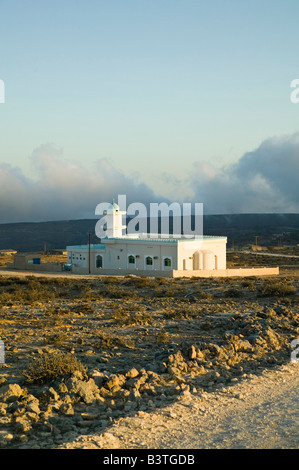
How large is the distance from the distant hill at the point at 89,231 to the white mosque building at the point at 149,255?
217ft

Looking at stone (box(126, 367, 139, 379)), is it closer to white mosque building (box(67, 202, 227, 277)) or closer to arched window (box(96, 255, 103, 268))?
white mosque building (box(67, 202, 227, 277))

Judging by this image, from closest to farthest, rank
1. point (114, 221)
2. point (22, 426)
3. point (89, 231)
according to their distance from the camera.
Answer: point (22, 426)
point (114, 221)
point (89, 231)

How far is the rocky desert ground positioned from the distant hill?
93.1 metres

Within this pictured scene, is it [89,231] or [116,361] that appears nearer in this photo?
[116,361]

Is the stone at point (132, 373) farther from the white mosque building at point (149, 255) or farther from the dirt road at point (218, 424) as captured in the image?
the white mosque building at point (149, 255)

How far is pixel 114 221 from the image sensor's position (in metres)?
45.8

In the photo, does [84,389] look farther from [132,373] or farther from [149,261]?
[149,261]

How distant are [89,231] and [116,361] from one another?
14129cm

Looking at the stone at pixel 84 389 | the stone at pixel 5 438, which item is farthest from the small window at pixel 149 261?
the stone at pixel 5 438

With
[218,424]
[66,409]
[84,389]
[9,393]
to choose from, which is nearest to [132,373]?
[84,389]

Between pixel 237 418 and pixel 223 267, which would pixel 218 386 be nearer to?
pixel 237 418

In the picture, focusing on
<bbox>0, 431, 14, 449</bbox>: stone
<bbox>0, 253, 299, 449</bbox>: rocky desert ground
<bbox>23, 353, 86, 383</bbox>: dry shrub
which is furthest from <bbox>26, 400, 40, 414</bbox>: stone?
<bbox>23, 353, 86, 383</bbox>: dry shrub

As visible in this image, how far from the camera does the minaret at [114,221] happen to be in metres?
45.6
